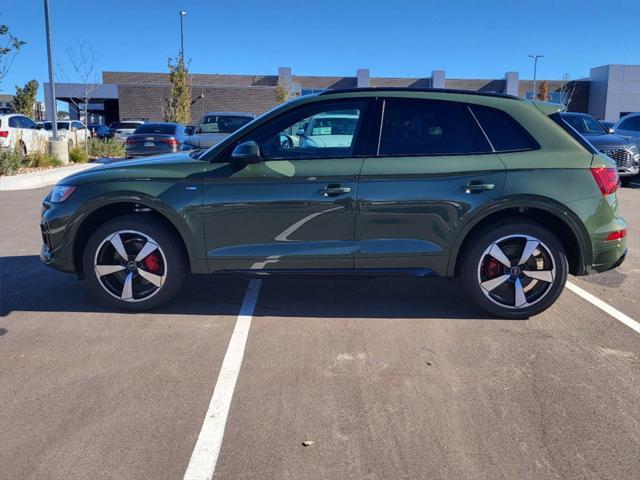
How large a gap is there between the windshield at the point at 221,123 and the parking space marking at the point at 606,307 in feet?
35.3

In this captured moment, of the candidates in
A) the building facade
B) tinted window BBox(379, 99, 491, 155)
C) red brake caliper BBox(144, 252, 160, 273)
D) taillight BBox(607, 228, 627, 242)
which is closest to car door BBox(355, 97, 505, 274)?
tinted window BBox(379, 99, 491, 155)

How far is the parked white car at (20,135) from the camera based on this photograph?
1747 centimetres

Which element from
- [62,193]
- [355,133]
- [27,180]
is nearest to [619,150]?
[355,133]

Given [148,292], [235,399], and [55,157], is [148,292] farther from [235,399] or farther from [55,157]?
[55,157]

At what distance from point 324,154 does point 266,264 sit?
3.31 ft

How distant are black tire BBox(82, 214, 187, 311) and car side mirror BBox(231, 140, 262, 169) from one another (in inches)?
33.9

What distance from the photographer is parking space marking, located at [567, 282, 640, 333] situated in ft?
16.1

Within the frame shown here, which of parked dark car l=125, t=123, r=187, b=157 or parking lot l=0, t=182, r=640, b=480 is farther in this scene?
parked dark car l=125, t=123, r=187, b=157

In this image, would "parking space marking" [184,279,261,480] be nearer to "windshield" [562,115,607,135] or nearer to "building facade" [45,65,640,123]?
"windshield" [562,115,607,135]

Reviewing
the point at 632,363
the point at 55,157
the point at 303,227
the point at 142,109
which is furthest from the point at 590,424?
the point at 142,109

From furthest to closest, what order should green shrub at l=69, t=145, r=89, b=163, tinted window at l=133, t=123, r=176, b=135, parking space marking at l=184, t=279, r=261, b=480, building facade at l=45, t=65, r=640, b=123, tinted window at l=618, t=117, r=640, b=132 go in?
building facade at l=45, t=65, r=640, b=123 → green shrub at l=69, t=145, r=89, b=163 → tinted window at l=133, t=123, r=176, b=135 → tinted window at l=618, t=117, r=640, b=132 → parking space marking at l=184, t=279, r=261, b=480

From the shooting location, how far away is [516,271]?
15.9 feet

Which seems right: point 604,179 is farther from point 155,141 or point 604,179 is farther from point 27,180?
→ point 155,141

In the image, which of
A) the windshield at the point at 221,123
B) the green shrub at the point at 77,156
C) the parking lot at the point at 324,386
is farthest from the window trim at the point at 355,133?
the green shrub at the point at 77,156
